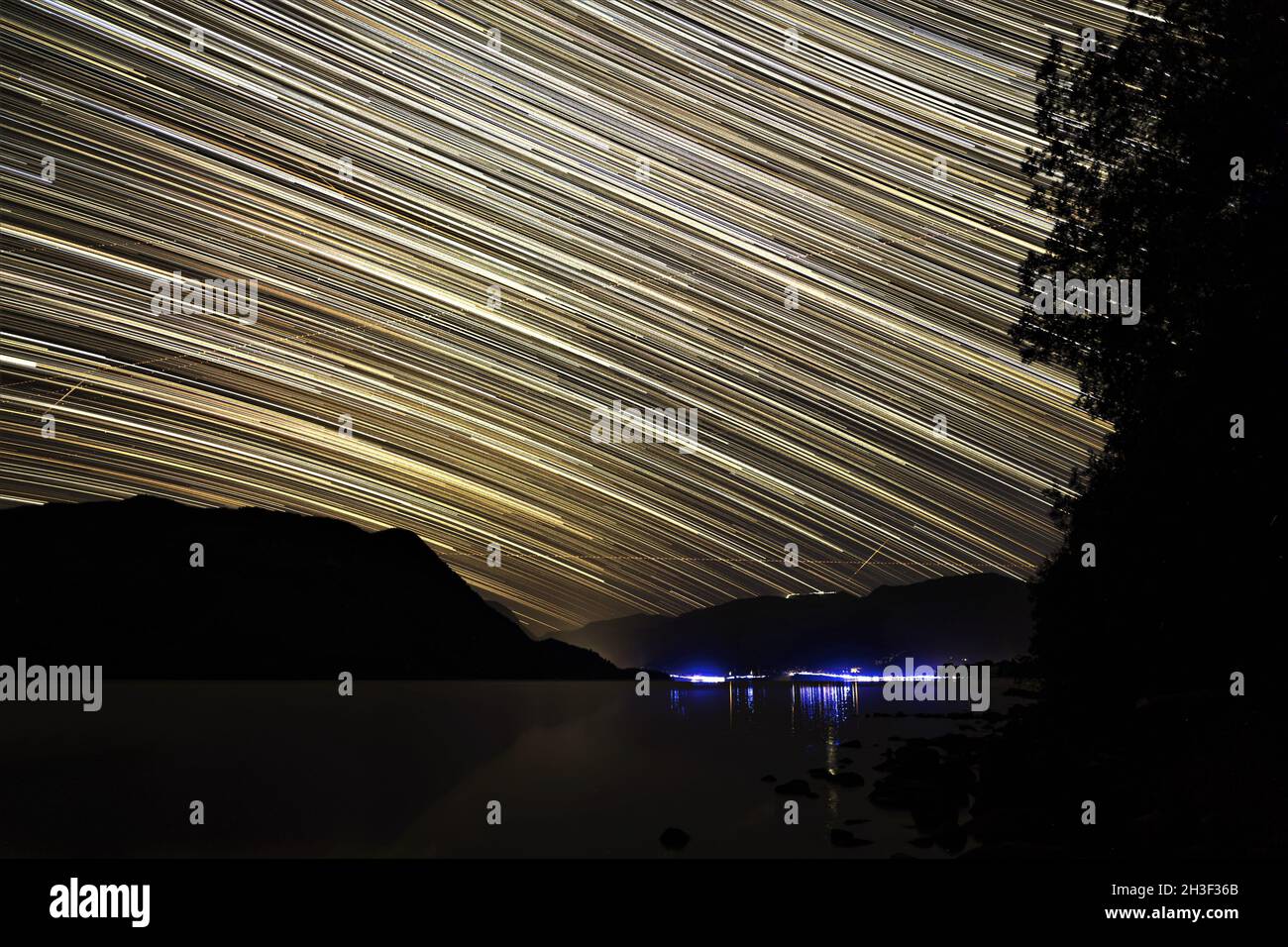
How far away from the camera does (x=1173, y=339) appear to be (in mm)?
17484

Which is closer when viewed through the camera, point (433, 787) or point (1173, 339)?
point (1173, 339)

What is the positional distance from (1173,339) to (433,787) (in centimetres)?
2684

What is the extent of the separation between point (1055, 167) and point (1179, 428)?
233 inches

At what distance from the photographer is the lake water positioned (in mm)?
23844

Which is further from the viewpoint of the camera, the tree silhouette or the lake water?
the lake water

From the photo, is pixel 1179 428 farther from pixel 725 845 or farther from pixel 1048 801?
pixel 725 845

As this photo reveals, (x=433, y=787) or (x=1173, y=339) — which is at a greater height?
Answer: (x=1173, y=339)

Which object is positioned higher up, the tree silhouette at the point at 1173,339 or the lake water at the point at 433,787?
the tree silhouette at the point at 1173,339

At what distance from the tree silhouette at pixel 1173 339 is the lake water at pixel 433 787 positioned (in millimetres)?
5287

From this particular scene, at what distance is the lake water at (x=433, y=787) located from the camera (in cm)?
2384

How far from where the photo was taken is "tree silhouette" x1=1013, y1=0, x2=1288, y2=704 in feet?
51.6

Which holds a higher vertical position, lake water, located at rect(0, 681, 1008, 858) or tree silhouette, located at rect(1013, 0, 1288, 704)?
tree silhouette, located at rect(1013, 0, 1288, 704)

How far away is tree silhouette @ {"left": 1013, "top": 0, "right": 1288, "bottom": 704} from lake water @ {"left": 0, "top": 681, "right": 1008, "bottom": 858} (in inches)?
208
